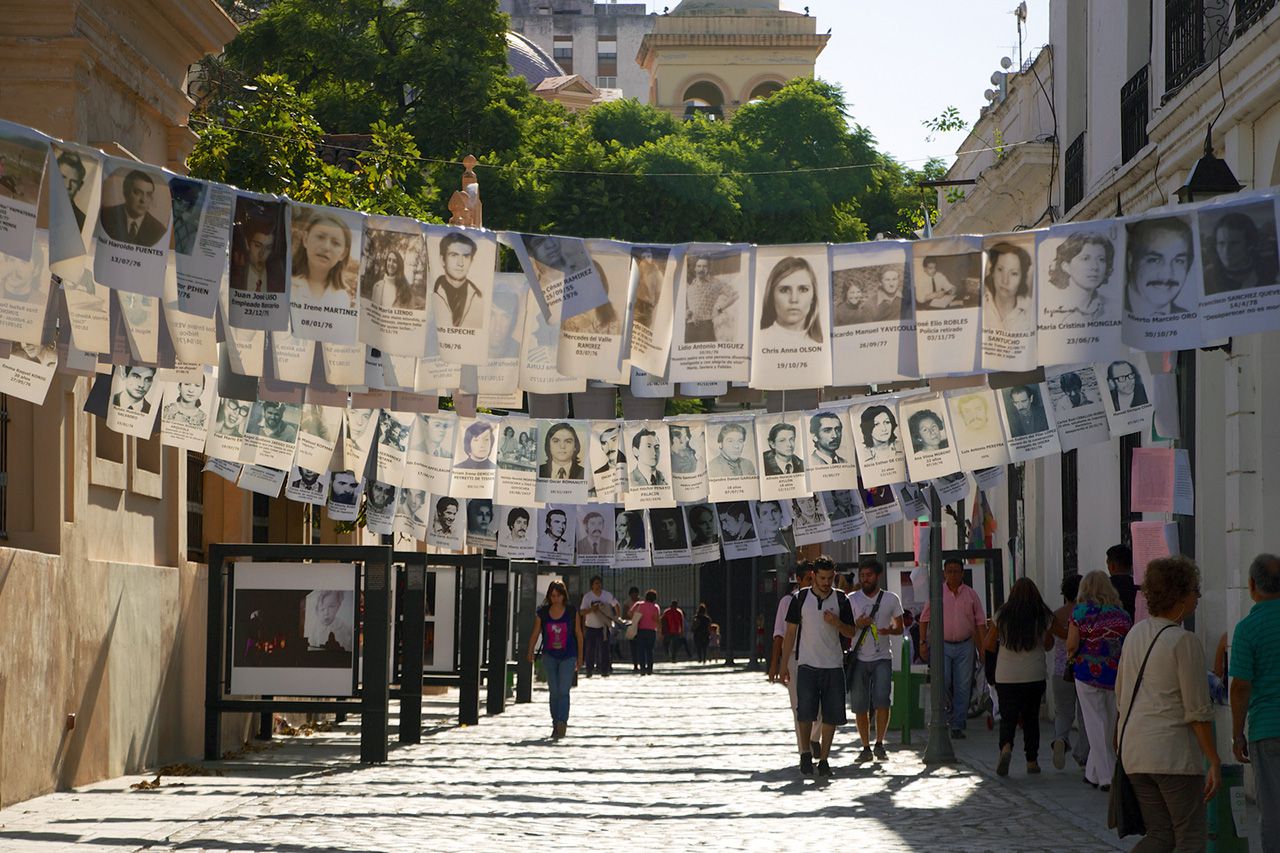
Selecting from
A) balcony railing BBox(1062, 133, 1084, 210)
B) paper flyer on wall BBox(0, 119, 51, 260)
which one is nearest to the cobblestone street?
paper flyer on wall BBox(0, 119, 51, 260)

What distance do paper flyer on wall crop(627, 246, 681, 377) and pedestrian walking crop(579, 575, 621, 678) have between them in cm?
2524

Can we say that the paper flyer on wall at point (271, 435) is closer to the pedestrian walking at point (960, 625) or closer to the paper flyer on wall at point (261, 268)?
the paper flyer on wall at point (261, 268)

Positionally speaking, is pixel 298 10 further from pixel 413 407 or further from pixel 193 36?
pixel 413 407

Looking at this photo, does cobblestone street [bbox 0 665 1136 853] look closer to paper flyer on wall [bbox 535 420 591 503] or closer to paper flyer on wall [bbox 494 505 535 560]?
paper flyer on wall [bbox 494 505 535 560]

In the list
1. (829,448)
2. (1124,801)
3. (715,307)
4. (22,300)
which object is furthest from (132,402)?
(1124,801)

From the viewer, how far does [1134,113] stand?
20.2 metres

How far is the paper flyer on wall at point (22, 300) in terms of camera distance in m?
8.84

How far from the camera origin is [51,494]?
14453 millimetres

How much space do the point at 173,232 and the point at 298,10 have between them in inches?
1511

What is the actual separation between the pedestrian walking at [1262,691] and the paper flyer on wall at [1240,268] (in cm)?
118

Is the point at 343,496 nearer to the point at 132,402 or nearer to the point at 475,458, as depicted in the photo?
the point at 475,458

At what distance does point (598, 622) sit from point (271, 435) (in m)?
22.3

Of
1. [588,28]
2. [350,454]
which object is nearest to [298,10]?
[350,454]

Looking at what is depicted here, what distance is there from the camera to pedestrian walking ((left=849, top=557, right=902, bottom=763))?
1817cm
